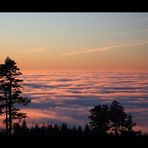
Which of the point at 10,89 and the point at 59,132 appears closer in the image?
the point at 59,132

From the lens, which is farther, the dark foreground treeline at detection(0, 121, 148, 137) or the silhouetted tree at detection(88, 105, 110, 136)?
the silhouetted tree at detection(88, 105, 110, 136)

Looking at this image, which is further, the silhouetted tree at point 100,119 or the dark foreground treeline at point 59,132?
the silhouetted tree at point 100,119

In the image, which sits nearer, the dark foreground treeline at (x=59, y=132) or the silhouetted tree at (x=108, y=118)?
the dark foreground treeline at (x=59, y=132)

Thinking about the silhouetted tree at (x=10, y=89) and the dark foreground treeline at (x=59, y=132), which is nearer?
the dark foreground treeline at (x=59, y=132)

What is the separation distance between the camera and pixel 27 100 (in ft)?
96.1

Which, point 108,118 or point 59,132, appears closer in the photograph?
→ point 59,132

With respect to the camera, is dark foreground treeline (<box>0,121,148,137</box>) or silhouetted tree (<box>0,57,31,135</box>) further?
silhouetted tree (<box>0,57,31,135</box>)

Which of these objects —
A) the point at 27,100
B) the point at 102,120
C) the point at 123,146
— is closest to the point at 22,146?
the point at 123,146

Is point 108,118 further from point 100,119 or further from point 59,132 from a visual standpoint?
point 59,132

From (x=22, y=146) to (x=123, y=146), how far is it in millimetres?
704

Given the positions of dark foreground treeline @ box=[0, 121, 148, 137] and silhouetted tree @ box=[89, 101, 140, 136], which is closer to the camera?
dark foreground treeline @ box=[0, 121, 148, 137]

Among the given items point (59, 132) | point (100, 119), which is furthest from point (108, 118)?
point (59, 132)
